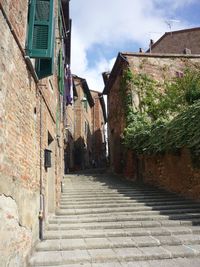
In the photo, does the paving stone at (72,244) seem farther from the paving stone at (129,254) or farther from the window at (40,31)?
the window at (40,31)

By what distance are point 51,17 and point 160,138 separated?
268 inches

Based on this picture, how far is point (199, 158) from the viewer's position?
8906 mm

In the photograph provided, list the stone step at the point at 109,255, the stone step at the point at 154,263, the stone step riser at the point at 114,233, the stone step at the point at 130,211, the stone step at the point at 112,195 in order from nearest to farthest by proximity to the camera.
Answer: the stone step at the point at 154,263 → the stone step at the point at 109,255 → the stone step riser at the point at 114,233 → the stone step at the point at 130,211 → the stone step at the point at 112,195

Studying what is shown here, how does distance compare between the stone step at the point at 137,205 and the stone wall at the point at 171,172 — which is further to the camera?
the stone wall at the point at 171,172

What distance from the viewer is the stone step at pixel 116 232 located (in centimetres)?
655

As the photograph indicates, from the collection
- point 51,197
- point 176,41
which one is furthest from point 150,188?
point 176,41

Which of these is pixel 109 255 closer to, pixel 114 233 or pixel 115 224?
pixel 114 233

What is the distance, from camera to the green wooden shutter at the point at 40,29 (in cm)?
522

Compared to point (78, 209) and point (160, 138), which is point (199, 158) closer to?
point (160, 138)

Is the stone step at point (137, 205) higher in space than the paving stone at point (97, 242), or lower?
higher

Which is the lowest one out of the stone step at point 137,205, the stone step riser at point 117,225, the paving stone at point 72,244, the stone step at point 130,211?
the paving stone at point 72,244

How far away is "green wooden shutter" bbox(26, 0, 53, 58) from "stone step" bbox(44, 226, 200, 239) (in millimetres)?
3941

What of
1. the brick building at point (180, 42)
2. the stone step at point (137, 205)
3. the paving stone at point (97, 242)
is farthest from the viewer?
the brick building at point (180, 42)

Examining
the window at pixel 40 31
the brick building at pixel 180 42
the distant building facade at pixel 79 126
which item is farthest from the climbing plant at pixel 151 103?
the distant building facade at pixel 79 126
